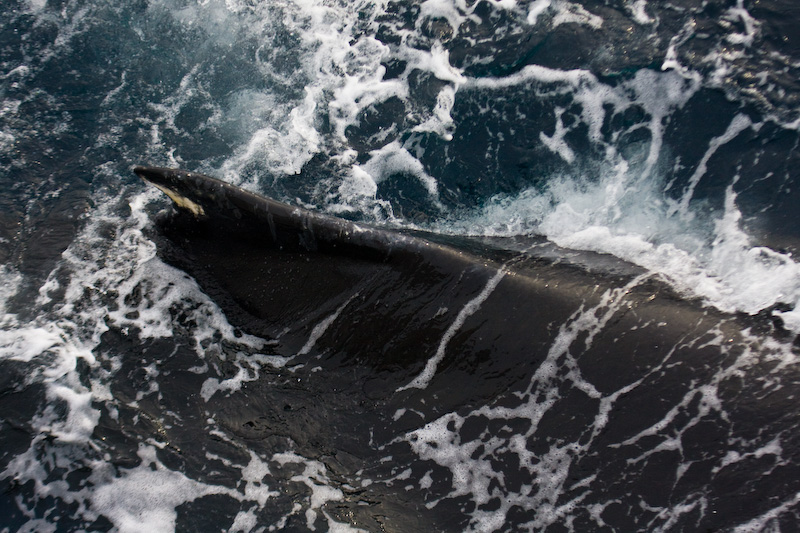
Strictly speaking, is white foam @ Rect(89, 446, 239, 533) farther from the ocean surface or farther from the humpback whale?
the humpback whale

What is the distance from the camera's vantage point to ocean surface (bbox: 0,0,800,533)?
592 cm

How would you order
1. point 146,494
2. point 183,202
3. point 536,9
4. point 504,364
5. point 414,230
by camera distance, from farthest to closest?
point 536,9 < point 414,230 < point 183,202 < point 504,364 < point 146,494

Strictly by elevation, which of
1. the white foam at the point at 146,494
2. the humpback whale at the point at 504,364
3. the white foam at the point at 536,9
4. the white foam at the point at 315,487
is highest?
the white foam at the point at 536,9

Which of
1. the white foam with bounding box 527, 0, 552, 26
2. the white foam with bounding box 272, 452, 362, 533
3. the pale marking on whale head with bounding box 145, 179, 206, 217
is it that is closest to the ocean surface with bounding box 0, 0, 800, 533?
the white foam with bounding box 272, 452, 362, 533

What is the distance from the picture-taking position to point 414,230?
324 inches

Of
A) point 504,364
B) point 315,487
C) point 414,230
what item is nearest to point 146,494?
point 315,487

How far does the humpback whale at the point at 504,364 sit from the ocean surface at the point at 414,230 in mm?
31

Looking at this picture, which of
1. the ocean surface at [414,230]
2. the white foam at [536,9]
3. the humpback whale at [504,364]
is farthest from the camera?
the white foam at [536,9]

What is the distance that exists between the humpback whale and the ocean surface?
31mm

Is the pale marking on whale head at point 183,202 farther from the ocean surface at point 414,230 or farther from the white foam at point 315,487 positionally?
the white foam at point 315,487

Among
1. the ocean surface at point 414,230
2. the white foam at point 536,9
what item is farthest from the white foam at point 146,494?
the white foam at point 536,9

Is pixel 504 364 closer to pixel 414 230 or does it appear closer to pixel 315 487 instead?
pixel 315 487

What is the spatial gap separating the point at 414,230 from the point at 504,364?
8.61 feet

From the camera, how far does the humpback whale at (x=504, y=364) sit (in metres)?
5.80
